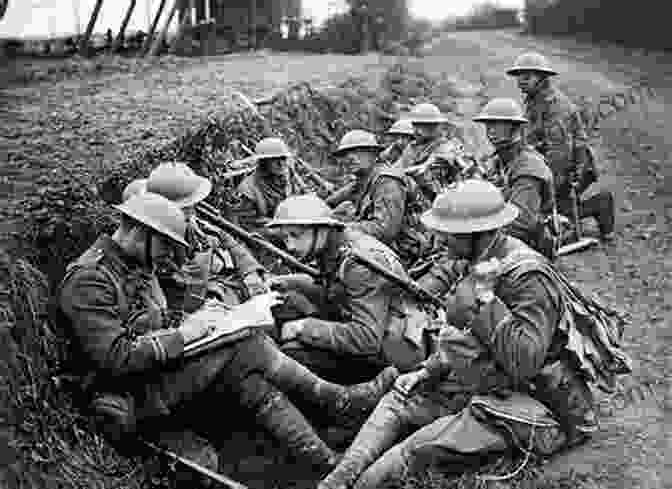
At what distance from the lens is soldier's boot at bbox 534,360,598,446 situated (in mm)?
4542

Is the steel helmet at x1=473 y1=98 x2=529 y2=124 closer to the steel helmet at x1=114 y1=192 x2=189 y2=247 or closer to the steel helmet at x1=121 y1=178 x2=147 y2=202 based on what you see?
the steel helmet at x1=121 y1=178 x2=147 y2=202

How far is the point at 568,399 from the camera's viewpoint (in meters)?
4.65

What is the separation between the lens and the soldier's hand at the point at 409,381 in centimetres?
488

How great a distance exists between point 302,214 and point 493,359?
1826mm

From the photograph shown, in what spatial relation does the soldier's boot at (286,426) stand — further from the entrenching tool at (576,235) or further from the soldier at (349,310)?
the entrenching tool at (576,235)

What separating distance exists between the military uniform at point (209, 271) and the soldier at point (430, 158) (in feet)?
7.81

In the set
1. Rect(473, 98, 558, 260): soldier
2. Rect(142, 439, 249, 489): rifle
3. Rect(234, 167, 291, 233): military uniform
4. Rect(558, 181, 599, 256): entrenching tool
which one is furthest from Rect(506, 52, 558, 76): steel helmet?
Rect(142, 439, 249, 489): rifle

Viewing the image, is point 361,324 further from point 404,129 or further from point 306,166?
point 306,166

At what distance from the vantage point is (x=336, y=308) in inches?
251

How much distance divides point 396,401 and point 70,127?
481cm

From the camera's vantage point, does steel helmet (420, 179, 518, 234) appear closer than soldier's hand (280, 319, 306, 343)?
Yes

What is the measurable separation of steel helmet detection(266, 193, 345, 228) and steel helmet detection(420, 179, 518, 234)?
1.22 m

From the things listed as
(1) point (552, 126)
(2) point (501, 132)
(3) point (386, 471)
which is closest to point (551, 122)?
(1) point (552, 126)

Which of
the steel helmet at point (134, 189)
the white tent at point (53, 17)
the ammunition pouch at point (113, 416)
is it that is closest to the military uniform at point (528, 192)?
the steel helmet at point (134, 189)
